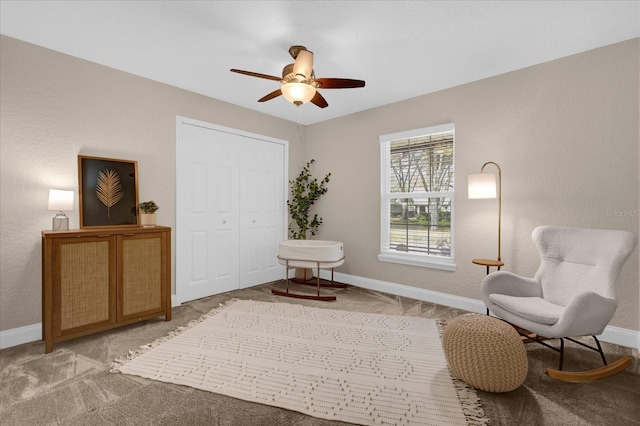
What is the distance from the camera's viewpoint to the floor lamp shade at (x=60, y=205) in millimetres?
2611

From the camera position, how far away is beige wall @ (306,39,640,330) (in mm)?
2623

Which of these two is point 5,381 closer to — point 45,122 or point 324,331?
point 45,122

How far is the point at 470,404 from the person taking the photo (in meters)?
1.79

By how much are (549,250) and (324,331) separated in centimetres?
214

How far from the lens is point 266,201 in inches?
186

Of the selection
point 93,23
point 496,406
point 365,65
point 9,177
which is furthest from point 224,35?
point 496,406

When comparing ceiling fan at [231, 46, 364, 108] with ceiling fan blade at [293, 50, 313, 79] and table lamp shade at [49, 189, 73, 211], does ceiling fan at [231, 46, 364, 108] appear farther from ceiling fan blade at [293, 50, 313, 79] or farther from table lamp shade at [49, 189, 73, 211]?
table lamp shade at [49, 189, 73, 211]

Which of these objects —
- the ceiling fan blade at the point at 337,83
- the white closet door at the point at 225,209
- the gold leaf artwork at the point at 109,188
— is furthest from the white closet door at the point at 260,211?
the ceiling fan blade at the point at 337,83

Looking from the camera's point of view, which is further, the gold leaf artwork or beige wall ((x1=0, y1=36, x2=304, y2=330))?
the gold leaf artwork

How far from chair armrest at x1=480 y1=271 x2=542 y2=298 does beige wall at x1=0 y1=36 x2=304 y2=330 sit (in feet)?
11.4

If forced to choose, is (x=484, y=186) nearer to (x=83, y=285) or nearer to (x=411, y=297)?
(x=411, y=297)

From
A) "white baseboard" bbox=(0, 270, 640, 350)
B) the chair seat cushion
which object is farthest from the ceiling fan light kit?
"white baseboard" bbox=(0, 270, 640, 350)

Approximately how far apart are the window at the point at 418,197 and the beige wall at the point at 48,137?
2.89m

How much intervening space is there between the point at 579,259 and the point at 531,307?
691 mm
